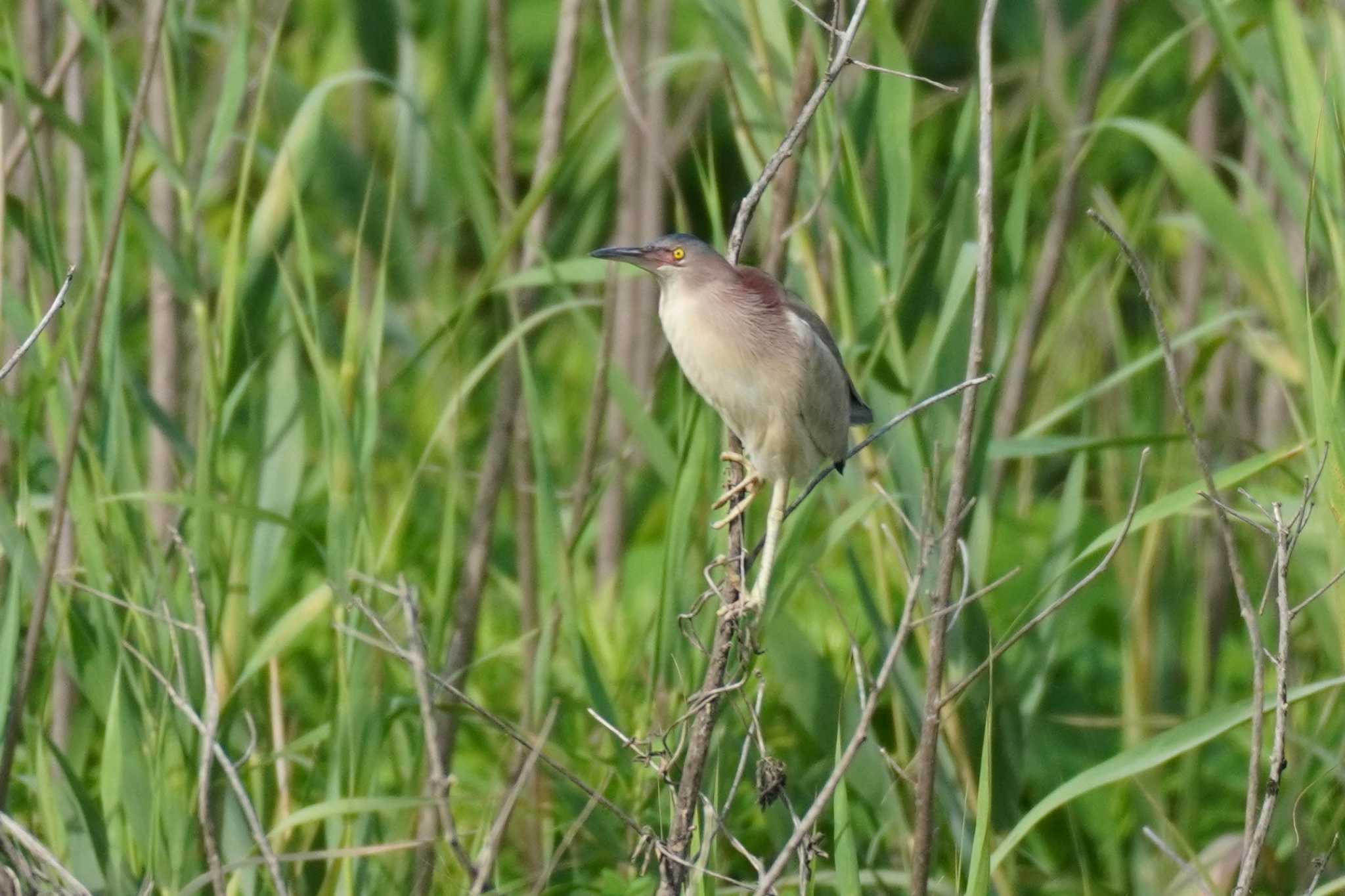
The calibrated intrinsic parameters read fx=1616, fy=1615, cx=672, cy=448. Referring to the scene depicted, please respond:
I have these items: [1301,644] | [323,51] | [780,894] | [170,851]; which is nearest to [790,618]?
[780,894]

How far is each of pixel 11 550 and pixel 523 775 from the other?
80cm

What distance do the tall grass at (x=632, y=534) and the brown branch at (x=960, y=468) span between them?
2.2 inches

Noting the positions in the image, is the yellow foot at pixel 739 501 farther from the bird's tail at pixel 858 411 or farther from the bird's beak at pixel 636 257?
the bird's beak at pixel 636 257

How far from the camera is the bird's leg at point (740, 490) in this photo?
5.64 feet

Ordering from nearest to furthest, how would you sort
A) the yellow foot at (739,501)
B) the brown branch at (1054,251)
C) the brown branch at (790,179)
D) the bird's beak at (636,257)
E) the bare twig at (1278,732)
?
the bare twig at (1278,732) → the yellow foot at (739,501) → the bird's beak at (636,257) → the brown branch at (790,179) → the brown branch at (1054,251)

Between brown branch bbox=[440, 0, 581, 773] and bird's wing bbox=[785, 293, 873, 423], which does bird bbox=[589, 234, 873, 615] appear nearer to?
bird's wing bbox=[785, 293, 873, 423]

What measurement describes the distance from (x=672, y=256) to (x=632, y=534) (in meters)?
1.41

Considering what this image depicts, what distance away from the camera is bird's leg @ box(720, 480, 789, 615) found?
1558 mm

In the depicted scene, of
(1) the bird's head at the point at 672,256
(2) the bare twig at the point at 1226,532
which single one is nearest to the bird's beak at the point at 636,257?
(1) the bird's head at the point at 672,256

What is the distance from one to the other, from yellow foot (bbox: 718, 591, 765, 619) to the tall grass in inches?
3.1

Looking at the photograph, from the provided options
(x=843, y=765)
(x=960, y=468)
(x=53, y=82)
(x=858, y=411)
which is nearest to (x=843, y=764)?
(x=843, y=765)

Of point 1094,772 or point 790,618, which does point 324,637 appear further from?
point 1094,772

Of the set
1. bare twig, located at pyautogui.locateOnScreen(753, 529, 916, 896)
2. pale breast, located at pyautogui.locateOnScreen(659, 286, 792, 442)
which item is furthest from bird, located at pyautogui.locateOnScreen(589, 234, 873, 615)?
bare twig, located at pyautogui.locateOnScreen(753, 529, 916, 896)

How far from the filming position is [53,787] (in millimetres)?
1903
